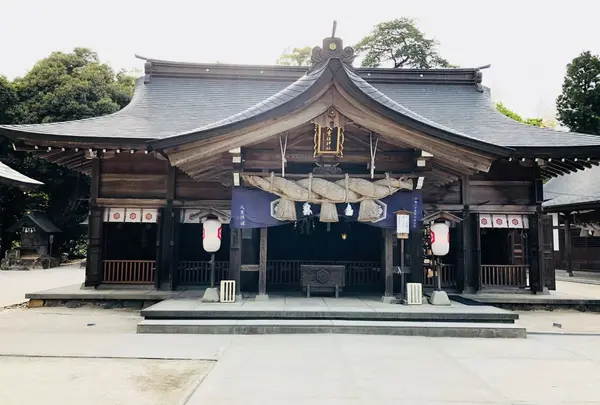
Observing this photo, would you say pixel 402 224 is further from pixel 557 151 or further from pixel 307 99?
pixel 557 151

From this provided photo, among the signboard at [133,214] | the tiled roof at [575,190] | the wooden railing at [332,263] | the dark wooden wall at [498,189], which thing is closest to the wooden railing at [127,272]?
the signboard at [133,214]

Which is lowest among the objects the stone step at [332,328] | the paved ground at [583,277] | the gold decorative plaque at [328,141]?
the stone step at [332,328]

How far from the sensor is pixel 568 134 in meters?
11.7

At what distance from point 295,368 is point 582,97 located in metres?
31.9

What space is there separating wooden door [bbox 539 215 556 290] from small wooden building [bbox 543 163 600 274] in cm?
742

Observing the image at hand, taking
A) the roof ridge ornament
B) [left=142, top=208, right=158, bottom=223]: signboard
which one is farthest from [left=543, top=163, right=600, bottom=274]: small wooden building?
[left=142, top=208, right=158, bottom=223]: signboard

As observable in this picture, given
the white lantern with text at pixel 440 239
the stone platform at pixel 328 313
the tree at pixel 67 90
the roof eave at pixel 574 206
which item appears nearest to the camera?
the stone platform at pixel 328 313

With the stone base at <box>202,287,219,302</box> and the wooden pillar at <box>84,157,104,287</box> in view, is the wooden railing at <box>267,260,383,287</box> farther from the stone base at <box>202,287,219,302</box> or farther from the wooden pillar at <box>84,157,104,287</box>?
the wooden pillar at <box>84,157,104,287</box>

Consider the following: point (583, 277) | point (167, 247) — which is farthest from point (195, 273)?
point (583, 277)

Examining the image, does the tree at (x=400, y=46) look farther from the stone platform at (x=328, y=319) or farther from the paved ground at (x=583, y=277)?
the stone platform at (x=328, y=319)

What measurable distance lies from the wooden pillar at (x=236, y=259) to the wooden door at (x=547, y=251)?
8.40 metres

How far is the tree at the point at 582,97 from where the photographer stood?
28.3m

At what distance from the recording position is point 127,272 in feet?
38.5

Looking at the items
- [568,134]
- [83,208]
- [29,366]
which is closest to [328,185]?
[29,366]
